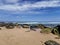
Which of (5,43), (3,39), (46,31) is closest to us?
(5,43)

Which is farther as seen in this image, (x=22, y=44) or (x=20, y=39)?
(x=20, y=39)

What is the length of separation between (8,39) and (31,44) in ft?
5.34

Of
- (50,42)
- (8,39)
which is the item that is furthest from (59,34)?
(8,39)

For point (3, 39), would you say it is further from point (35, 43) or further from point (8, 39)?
point (35, 43)

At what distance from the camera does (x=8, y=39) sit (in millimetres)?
12109

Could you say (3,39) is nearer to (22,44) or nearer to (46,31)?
(22,44)

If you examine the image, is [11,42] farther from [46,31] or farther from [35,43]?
[46,31]

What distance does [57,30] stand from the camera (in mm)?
16469

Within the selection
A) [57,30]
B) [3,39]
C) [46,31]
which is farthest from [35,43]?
[57,30]

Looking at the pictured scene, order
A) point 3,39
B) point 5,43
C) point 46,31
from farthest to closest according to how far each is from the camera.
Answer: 1. point 46,31
2. point 3,39
3. point 5,43

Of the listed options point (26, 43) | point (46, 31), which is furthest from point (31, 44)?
point (46, 31)

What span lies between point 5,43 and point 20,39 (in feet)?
4.80

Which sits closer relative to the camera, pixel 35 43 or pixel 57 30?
pixel 35 43

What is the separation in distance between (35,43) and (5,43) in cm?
186
